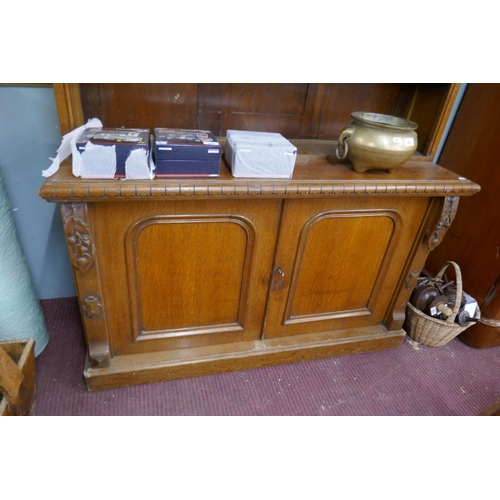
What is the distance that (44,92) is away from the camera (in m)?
1.37

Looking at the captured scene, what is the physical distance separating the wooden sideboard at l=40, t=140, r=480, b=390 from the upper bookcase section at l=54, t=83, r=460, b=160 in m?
0.12

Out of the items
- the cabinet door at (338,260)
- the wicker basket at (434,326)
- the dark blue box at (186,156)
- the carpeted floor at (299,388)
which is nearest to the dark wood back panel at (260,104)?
the dark blue box at (186,156)

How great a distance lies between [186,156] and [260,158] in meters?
0.23

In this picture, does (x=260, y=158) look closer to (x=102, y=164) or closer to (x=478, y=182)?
(x=102, y=164)

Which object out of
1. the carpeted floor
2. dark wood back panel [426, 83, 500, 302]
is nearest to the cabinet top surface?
dark wood back panel [426, 83, 500, 302]

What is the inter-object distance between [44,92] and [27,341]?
0.91 metres

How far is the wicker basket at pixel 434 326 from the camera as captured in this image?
1.70 metres

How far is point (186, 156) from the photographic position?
1.10 meters

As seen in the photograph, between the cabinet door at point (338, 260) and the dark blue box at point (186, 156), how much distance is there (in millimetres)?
297

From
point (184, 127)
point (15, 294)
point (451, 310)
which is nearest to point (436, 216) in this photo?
point (451, 310)

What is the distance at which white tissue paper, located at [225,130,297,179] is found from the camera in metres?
1.15

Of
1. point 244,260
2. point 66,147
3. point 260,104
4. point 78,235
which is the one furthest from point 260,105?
point 78,235

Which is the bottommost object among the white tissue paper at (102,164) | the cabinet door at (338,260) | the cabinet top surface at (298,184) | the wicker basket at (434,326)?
the wicker basket at (434,326)

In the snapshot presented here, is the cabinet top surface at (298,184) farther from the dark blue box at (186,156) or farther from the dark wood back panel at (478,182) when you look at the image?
the dark wood back panel at (478,182)
